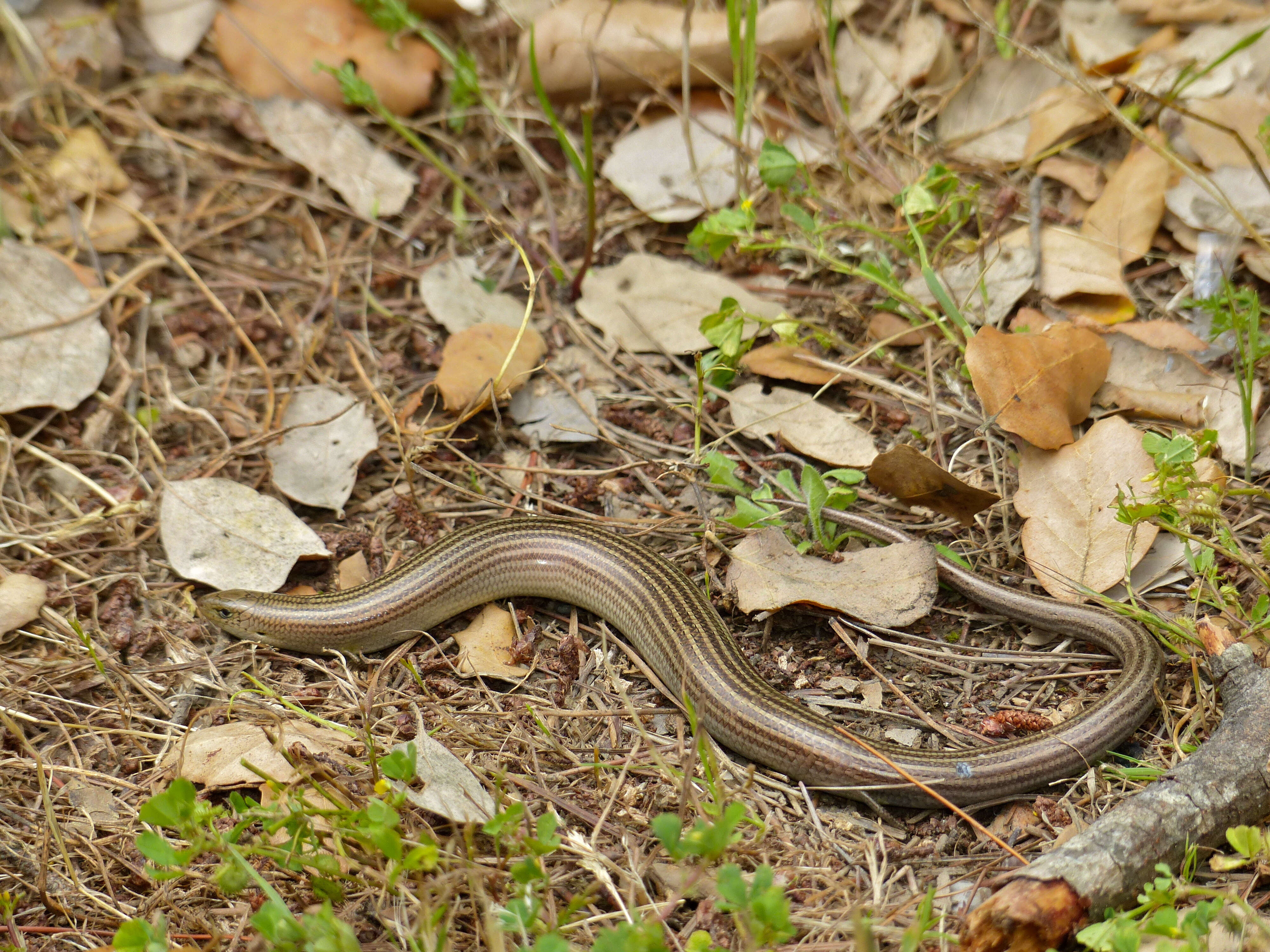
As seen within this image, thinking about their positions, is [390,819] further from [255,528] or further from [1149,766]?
[1149,766]

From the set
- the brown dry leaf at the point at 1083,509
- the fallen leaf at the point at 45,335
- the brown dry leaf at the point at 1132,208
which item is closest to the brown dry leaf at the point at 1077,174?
the brown dry leaf at the point at 1132,208

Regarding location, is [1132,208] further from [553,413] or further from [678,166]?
[553,413]

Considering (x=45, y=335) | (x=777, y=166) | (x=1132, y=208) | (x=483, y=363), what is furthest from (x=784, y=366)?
(x=45, y=335)

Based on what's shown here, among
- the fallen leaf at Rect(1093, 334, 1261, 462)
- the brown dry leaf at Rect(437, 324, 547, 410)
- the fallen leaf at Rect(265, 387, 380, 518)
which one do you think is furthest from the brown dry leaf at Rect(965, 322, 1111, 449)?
the fallen leaf at Rect(265, 387, 380, 518)

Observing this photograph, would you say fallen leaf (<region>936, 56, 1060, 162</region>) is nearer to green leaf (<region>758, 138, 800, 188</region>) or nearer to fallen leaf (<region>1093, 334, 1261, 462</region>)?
green leaf (<region>758, 138, 800, 188</region>)

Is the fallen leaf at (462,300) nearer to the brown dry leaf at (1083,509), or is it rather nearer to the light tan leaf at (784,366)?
the light tan leaf at (784,366)
